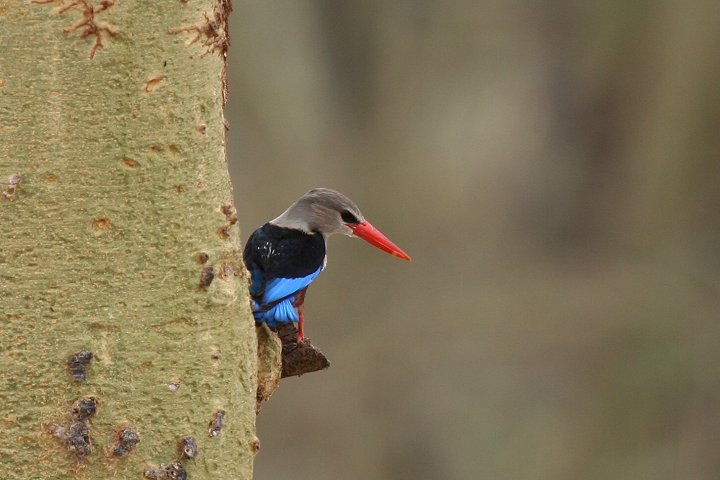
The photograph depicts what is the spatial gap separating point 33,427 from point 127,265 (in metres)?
0.21

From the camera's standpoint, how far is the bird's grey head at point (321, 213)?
260cm

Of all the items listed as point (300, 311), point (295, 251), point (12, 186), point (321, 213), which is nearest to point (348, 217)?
point (321, 213)

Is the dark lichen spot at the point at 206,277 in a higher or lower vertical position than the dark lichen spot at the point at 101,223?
lower

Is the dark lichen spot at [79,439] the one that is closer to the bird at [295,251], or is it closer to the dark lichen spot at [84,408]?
the dark lichen spot at [84,408]

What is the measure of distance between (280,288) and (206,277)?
2.42 ft

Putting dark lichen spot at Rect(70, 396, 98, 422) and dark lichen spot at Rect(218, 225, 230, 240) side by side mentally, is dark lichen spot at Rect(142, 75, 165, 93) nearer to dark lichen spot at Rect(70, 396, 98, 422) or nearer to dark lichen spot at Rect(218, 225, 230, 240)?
dark lichen spot at Rect(218, 225, 230, 240)

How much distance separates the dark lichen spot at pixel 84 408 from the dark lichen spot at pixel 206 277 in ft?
0.64

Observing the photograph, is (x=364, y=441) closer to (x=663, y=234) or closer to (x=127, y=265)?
(x=663, y=234)

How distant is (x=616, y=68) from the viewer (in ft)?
20.4

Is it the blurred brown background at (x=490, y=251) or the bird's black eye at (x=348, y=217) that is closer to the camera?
the bird's black eye at (x=348, y=217)

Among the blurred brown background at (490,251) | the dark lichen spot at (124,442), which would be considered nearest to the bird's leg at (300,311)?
the dark lichen spot at (124,442)

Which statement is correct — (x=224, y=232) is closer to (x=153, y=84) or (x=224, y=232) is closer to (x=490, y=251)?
(x=153, y=84)

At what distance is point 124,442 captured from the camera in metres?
1.46

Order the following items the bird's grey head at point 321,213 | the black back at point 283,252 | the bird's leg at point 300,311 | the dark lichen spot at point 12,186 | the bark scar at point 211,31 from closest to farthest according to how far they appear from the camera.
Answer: the dark lichen spot at point 12,186, the bark scar at point 211,31, the bird's leg at point 300,311, the black back at point 283,252, the bird's grey head at point 321,213
